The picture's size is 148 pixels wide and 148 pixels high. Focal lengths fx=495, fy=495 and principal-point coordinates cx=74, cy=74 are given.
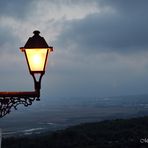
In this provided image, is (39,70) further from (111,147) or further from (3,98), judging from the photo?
(111,147)

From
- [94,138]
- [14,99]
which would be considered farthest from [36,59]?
[94,138]

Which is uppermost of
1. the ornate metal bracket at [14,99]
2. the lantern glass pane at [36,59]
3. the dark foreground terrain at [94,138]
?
the lantern glass pane at [36,59]

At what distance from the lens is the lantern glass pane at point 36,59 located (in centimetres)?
472

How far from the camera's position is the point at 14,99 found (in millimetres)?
4867

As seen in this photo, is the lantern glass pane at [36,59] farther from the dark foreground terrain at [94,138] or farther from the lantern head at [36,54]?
the dark foreground terrain at [94,138]

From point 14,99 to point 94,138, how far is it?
59.7 ft

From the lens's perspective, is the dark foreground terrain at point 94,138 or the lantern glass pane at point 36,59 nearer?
the lantern glass pane at point 36,59

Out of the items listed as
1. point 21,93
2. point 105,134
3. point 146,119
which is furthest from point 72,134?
point 21,93

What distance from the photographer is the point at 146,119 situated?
88.7ft

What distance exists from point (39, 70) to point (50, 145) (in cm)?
1725

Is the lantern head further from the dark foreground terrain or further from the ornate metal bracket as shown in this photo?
the dark foreground terrain

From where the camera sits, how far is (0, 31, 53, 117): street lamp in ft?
15.5

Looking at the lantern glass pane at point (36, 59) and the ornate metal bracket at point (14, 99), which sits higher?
the lantern glass pane at point (36, 59)

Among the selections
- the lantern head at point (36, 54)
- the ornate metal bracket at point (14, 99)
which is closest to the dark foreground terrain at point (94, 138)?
the ornate metal bracket at point (14, 99)
